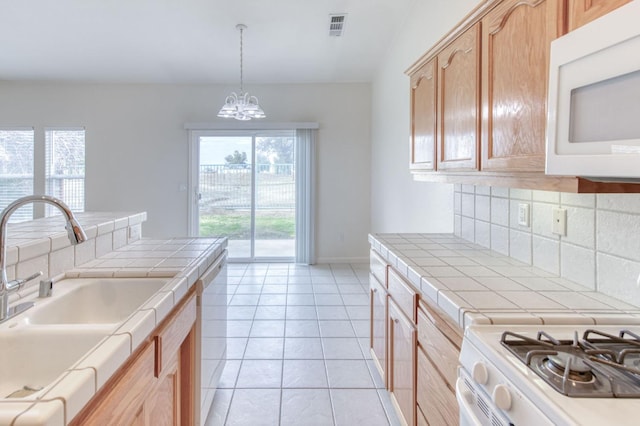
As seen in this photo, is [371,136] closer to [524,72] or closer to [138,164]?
[138,164]

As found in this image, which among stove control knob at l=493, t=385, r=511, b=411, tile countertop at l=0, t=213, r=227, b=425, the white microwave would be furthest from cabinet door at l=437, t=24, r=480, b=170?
tile countertop at l=0, t=213, r=227, b=425

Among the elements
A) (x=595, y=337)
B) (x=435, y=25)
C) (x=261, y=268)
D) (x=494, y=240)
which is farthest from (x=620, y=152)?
(x=261, y=268)

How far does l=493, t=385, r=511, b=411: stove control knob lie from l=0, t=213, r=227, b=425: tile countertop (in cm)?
89

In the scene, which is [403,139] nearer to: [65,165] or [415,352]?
[415,352]

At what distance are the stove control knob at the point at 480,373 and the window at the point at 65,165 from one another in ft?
21.0

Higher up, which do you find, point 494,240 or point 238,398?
point 494,240

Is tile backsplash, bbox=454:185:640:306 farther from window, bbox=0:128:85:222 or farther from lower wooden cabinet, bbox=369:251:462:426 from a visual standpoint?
window, bbox=0:128:85:222

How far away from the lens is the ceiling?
134 inches

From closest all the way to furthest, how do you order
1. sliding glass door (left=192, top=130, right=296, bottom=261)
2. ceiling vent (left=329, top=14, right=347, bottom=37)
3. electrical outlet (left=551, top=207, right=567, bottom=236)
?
electrical outlet (left=551, top=207, right=567, bottom=236)
ceiling vent (left=329, top=14, right=347, bottom=37)
sliding glass door (left=192, top=130, right=296, bottom=261)

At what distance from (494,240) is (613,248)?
0.76m

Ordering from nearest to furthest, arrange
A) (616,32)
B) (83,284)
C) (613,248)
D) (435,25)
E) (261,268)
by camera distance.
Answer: (616,32) < (613,248) < (83,284) < (435,25) < (261,268)

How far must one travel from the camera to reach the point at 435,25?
291cm

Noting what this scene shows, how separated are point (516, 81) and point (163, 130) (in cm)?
544

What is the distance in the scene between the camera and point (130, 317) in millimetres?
1083
